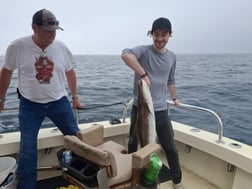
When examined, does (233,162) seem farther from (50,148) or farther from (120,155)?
(50,148)

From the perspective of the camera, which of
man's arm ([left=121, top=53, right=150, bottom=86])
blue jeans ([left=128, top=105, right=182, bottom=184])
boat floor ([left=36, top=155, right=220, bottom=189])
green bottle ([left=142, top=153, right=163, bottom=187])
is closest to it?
green bottle ([left=142, top=153, right=163, bottom=187])

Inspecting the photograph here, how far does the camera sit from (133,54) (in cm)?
212

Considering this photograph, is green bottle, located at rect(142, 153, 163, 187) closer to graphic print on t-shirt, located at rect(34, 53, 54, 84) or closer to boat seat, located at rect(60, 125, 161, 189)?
boat seat, located at rect(60, 125, 161, 189)

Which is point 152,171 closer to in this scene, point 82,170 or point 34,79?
point 82,170

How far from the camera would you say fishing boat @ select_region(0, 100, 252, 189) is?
7.91 feet

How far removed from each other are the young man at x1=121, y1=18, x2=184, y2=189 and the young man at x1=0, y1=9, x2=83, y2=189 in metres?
0.70

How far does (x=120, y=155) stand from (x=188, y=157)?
1.32 m

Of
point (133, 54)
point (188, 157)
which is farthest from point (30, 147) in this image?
point (188, 157)

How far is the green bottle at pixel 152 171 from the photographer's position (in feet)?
5.53

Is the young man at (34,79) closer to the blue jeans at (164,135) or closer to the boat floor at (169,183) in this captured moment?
the boat floor at (169,183)

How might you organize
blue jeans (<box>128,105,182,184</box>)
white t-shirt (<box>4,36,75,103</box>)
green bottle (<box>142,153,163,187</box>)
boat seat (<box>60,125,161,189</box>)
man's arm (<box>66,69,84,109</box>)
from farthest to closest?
1. man's arm (<box>66,69,84,109</box>)
2. blue jeans (<box>128,105,182,184</box>)
3. white t-shirt (<box>4,36,75,103</box>)
4. green bottle (<box>142,153,163,187</box>)
5. boat seat (<box>60,125,161,189</box>)

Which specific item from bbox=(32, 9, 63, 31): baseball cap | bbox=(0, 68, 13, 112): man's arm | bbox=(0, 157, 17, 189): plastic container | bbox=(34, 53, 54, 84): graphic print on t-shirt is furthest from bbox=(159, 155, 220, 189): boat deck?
bbox=(32, 9, 63, 31): baseball cap

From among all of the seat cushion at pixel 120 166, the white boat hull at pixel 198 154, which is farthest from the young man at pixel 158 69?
the white boat hull at pixel 198 154

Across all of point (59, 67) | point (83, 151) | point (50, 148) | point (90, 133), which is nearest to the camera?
point (83, 151)
